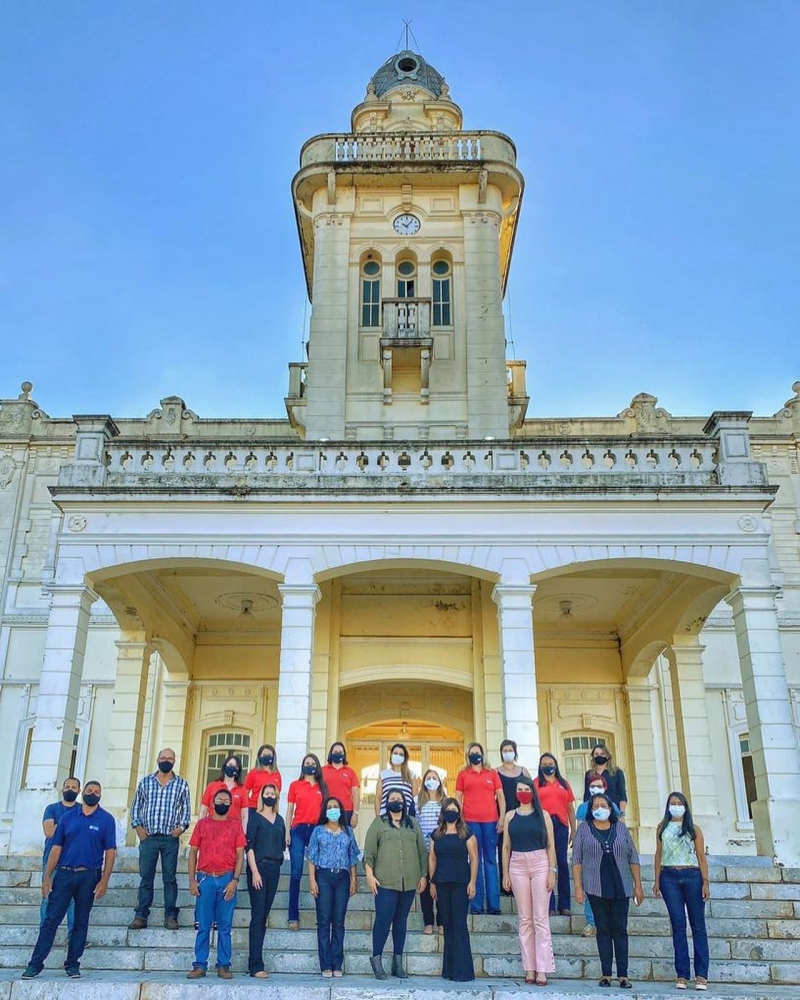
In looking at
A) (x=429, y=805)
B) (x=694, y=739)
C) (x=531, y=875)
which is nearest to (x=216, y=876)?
(x=429, y=805)

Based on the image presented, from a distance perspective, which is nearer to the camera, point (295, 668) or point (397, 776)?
point (397, 776)

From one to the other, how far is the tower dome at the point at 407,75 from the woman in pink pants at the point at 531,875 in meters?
20.3

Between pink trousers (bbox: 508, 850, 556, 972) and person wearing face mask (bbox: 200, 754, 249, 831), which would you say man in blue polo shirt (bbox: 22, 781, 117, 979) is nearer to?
person wearing face mask (bbox: 200, 754, 249, 831)

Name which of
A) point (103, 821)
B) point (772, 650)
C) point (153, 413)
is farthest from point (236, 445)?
point (153, 413)

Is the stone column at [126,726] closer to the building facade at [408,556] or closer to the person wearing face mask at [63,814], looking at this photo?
the building facade at [408,556]

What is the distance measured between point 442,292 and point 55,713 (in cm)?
1161

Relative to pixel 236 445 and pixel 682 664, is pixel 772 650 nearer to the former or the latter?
pixel 682 664

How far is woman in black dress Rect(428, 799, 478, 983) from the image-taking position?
782cm

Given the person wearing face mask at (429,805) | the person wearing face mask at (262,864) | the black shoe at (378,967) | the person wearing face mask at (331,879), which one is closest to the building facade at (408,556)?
the person wearing face mask at (429,805)

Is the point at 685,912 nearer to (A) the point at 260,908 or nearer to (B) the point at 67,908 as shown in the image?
(A) the point at 260,908

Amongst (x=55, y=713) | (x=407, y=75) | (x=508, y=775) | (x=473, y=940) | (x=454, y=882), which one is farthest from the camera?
(x=407, y=75)

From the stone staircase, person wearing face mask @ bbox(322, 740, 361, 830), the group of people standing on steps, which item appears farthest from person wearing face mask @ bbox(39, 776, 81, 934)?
person wearing face mask @ bbox(322, 740, 361, 830)

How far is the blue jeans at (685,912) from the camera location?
7738mm

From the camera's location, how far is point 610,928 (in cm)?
784
